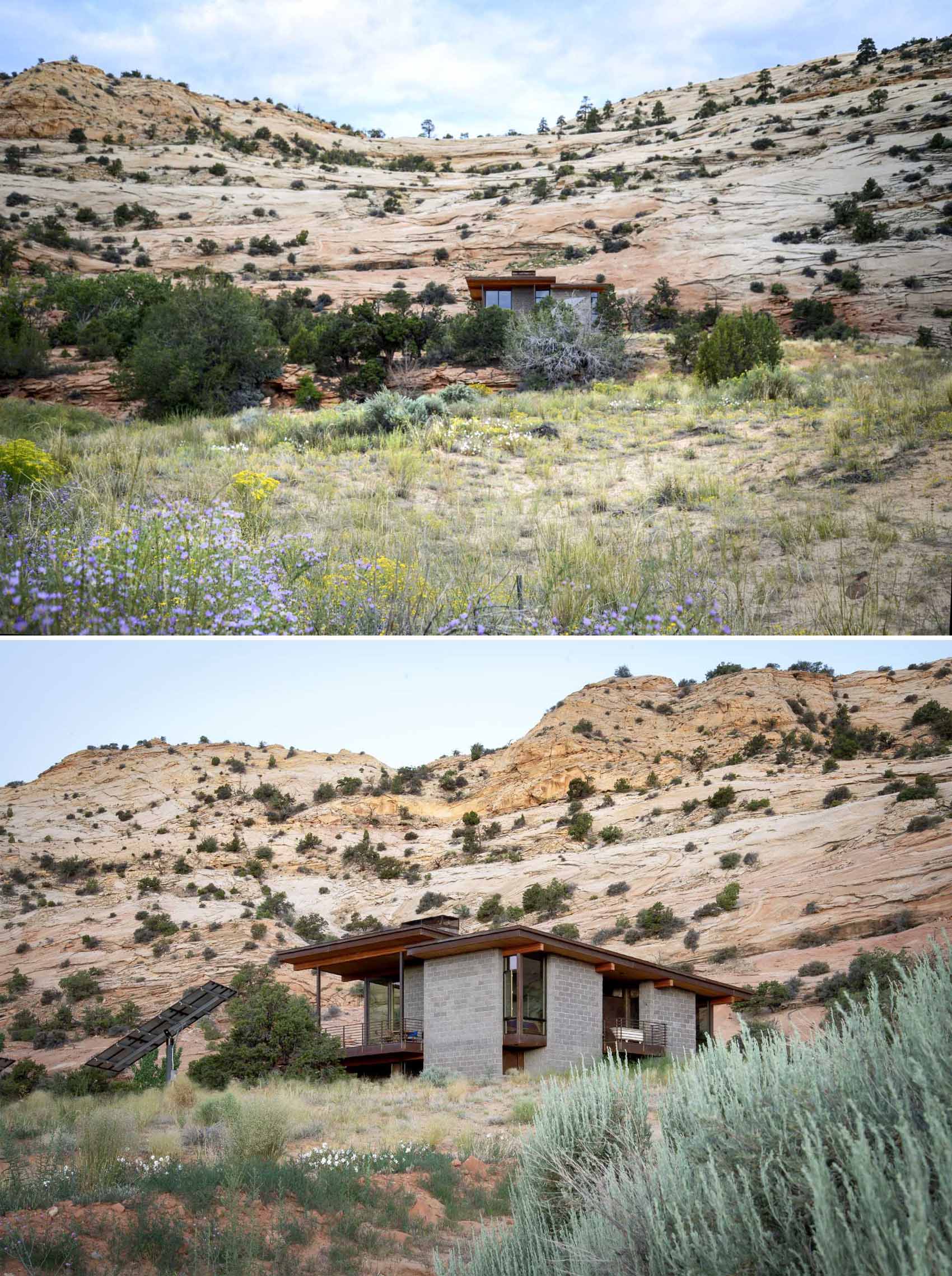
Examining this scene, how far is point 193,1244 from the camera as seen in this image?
5.46 m

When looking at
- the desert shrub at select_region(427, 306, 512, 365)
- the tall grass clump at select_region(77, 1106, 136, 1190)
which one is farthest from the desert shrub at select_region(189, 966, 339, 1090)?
the desert shrub at select_region(427, 306, 512, 365)

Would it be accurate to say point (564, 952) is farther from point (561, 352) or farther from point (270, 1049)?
point (561, 352)

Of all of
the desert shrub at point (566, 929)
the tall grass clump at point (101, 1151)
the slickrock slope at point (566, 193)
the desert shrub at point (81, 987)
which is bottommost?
the desert shrub at point (81, 987)

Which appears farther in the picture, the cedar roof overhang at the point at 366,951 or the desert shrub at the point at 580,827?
the desert shrub at the point at 580,827

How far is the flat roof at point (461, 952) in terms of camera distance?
46.8 feet

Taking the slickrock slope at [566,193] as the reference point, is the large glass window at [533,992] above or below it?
below

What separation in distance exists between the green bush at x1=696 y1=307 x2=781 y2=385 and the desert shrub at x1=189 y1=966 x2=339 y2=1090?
607 inches

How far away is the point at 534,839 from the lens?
96.9 feet

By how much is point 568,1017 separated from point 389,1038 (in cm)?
338

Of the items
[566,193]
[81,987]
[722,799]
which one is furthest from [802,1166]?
[566,193]

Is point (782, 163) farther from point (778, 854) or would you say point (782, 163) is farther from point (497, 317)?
point (778, 854)

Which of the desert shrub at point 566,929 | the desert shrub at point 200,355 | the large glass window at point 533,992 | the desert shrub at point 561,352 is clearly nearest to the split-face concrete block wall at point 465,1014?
the large glass window at point 533,992

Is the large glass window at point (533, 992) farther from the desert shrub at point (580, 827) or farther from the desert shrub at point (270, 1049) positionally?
the desert shrub at point (580, 827)

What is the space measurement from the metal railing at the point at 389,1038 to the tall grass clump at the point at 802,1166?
11.2 metres
